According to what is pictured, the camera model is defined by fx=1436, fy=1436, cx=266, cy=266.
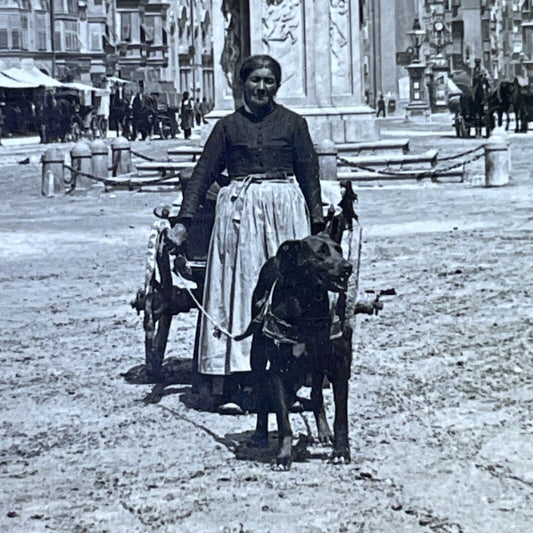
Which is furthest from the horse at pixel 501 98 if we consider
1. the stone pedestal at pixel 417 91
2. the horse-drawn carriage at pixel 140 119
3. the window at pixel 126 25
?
the window at pixel 126 25

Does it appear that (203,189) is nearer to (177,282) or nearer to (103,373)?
(177,282)

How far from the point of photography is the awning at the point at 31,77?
56.2m

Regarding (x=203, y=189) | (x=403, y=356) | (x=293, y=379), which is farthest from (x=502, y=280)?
(x=293, y=379)

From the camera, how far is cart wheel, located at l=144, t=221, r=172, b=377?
770 centimetres

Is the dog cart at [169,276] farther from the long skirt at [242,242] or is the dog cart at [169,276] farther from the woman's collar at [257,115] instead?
the woman's collar at [257,115]

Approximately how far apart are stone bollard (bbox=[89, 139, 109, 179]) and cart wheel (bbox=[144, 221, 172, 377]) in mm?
16008

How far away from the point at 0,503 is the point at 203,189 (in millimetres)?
A: 2146

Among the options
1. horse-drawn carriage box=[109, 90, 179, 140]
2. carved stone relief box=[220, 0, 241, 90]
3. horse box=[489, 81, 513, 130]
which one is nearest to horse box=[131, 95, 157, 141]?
horse-drawn carriage box=[109, 90, 179, 140]

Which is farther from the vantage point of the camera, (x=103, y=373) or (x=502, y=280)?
(x=502, y=280)

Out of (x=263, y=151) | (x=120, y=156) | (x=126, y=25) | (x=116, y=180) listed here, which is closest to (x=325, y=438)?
(x=263, y=151)

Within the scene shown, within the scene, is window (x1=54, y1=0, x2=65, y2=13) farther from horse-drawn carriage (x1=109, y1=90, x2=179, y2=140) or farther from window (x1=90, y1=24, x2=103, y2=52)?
horse-drawn carriage (x1=109, y1=90, x2=179, y2=140)

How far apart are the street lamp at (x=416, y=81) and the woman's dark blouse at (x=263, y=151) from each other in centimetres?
5520

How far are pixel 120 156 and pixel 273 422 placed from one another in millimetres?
18506

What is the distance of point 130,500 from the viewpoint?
18.3ft
